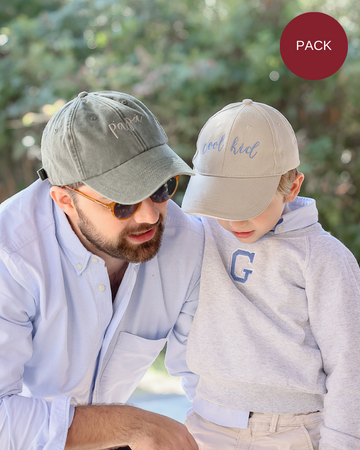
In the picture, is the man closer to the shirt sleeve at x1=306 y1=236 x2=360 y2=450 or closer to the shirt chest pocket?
the shirt chest pocket

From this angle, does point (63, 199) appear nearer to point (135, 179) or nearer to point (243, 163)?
point (135, 179)

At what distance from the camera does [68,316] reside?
1581 millimetres

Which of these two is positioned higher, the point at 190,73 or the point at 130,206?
the point at 130,206

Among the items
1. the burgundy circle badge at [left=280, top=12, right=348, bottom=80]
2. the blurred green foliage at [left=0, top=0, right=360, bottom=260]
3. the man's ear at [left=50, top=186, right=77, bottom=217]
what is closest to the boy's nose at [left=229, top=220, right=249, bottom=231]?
the man's ear at [left=50, top=186, right=77, bottom=217]

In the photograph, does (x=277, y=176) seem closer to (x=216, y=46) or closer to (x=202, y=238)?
(x=202, y=238)

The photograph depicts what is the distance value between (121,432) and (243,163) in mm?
847

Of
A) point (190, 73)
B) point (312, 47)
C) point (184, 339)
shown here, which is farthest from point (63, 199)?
point (190, 73)

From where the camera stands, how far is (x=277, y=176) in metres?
1.52

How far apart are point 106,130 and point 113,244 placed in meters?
0.34

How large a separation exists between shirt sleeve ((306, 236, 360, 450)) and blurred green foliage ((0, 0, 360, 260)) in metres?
2.64

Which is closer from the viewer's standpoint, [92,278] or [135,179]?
[135,179]

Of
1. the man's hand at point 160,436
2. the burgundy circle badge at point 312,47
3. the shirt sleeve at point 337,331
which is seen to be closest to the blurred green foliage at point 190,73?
the burgundy circle badge at point 312,47

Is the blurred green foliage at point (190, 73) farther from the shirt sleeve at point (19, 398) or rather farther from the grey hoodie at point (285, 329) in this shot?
the shirt sleeve at point (19, 398)

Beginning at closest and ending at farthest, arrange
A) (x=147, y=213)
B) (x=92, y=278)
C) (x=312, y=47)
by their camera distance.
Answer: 1. (x=147, y=213)
2. (x=92, y=278)
3. (x=312, y=47)
